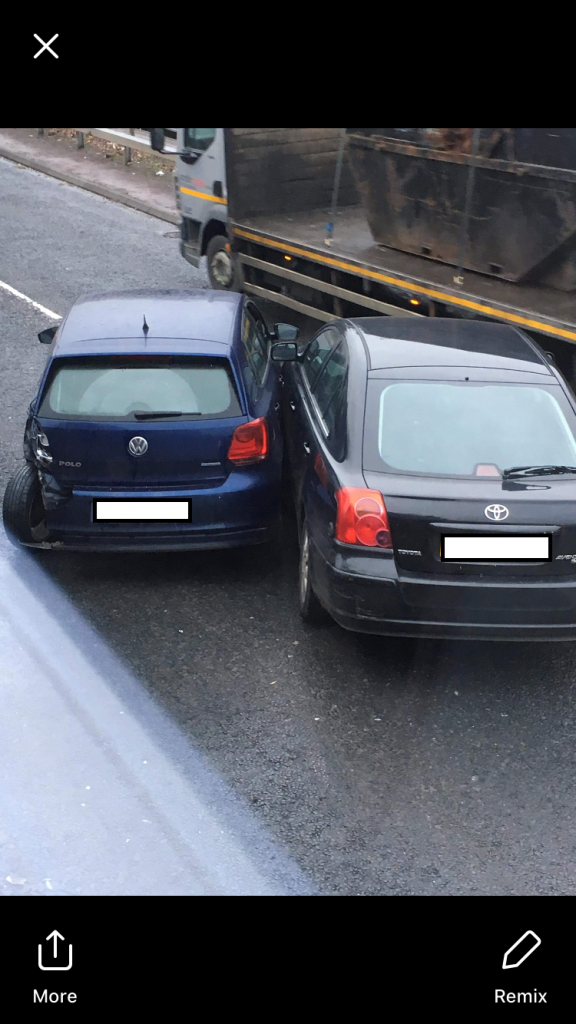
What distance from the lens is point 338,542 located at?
204 inches

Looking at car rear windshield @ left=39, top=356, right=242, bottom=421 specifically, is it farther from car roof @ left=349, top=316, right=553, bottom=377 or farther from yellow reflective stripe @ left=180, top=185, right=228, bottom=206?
yellow reflective stripe @ left=180, top=185, right=228, bottom=206

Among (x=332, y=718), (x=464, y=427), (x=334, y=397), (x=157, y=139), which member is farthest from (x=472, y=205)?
(x=332, y=718)

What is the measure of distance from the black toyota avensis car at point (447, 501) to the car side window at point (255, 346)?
1.15 meters

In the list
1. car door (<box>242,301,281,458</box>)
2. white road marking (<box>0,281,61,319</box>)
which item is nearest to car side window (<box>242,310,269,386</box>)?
car door (<box>242,301,281,458</box>)

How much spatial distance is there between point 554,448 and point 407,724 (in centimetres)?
150

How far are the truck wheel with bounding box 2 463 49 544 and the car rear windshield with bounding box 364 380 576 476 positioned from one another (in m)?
2.40

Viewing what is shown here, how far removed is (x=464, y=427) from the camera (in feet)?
17.6

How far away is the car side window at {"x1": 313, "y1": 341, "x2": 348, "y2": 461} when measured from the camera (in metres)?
5.52

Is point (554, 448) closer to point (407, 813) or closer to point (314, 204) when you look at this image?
point (407, 813)

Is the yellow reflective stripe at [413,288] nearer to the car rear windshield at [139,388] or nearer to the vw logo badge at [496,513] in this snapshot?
the car rear windshield at [139,388]

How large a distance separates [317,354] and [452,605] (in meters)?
2.42

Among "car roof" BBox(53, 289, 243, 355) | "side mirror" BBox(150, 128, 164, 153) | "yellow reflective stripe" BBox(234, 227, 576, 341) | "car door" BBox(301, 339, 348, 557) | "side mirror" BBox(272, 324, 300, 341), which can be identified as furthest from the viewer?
"side mirror" BBox(150, 128, 164, 153)
